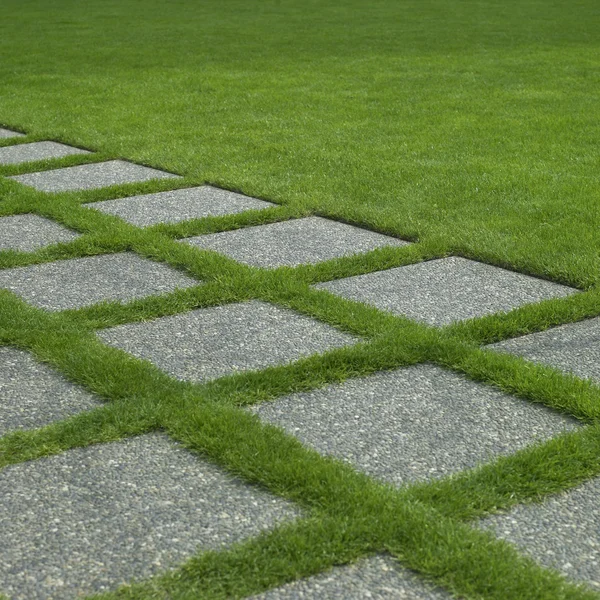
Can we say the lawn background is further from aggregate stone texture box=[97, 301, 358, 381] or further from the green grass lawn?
aggregate stone texture box=[97, 301, 358, 381]

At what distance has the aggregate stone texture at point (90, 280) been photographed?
13.2 feet

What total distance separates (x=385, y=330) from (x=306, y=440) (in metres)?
0.82

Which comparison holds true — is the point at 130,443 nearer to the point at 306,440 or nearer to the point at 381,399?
the point at 306,440

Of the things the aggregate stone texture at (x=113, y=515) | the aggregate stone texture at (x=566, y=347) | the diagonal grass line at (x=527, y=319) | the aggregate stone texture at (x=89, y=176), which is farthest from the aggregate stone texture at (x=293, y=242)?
the aggregate stone texture at (x=113, y=515)

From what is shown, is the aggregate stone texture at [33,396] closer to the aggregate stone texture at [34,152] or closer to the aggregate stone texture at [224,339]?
the aggregate stone texture at [224,339]

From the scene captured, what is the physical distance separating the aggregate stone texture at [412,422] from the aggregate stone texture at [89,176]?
3.07 metres

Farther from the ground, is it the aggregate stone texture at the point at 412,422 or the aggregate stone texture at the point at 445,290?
the aggregate stone texture at the point at 445,290

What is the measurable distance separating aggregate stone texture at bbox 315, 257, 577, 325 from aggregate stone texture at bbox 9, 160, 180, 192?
2140mm

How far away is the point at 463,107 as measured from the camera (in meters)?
8.11

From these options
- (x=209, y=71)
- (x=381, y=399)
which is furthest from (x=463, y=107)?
(x=381, y=399)

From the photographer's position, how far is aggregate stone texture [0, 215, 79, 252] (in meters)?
4.73

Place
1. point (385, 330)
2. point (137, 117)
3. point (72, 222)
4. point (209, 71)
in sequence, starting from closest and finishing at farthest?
point (385, 330), point (72, 222), point (137, 117), point (209, 71)

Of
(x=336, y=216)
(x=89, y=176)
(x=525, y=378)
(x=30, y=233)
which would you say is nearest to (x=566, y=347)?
(x=525, y=378)

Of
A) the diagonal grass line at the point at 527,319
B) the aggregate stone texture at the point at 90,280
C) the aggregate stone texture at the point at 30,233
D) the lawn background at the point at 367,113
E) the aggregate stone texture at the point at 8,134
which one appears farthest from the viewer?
the aggregate stone texture at the point at 8,134
